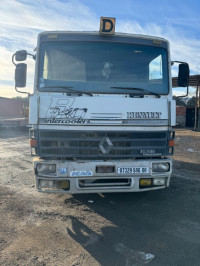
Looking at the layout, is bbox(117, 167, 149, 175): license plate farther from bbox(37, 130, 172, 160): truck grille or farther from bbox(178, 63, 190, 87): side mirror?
bbox(178, 63, 190, 87): side mirror

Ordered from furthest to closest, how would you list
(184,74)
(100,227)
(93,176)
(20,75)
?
(184,74)
(20,75)
(93,176)
(100,227)

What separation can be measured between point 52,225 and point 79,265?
114 centimetres

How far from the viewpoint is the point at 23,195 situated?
5.36 metres

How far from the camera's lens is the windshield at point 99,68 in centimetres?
430

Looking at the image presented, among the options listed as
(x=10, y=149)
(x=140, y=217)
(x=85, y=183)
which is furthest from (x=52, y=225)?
(x=10, y=149)

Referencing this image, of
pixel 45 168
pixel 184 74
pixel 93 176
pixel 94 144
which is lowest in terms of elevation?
Result: pixel 93 176

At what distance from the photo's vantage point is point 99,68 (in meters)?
4.45

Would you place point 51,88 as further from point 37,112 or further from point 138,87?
point 138,87

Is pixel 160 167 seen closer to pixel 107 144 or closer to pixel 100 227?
pixel 107 144

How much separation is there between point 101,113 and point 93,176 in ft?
3.40

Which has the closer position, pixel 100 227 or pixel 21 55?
pixel 100 227

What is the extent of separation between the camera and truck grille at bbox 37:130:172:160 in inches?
162

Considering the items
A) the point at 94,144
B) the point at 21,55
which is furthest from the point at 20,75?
the point at 94,144

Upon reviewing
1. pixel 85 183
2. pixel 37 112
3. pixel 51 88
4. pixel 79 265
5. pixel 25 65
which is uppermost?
pixel 25 65
